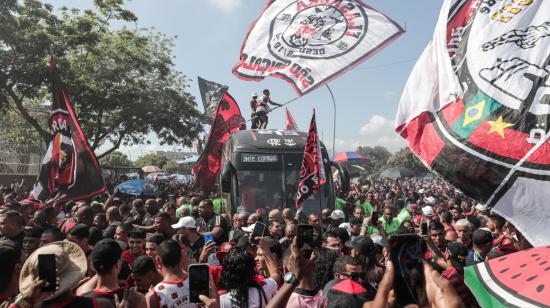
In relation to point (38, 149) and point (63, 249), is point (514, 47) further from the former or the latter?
point (38, 149)

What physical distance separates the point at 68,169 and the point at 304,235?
6.26 m

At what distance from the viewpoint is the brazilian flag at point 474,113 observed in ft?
10.5

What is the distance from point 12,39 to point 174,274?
16.8m

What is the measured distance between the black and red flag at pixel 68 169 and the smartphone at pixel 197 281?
5860 mm

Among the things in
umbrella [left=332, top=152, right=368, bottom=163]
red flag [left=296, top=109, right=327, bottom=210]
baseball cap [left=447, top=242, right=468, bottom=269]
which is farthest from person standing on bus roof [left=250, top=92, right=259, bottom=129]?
umbrella [left=332, top=152, right=368, bottom=163]

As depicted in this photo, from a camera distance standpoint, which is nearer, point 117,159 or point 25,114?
point 25,114

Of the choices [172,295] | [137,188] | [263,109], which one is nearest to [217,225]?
[172,295]

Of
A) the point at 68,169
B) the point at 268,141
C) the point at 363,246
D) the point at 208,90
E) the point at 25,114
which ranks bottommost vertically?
the point at 363,246

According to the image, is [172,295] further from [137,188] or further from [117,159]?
[117,159]

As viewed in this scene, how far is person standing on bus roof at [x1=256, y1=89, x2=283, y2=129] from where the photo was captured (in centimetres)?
1375

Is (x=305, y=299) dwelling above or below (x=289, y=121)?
below

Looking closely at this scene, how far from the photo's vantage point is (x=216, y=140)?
1231cm

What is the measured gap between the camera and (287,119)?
22.4 metres

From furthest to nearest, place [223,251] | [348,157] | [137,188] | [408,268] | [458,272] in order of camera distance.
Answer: [348,157], [137,188], [223,251], [458,272], [408,268]
